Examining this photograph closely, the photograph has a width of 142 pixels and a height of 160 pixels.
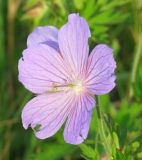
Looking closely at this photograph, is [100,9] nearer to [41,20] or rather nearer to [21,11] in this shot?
[41,20]

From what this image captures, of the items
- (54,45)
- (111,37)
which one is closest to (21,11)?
(111,37)

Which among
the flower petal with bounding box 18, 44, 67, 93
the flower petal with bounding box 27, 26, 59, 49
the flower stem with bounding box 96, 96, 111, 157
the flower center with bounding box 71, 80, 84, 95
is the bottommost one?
the flower stem with bounding box 96, 96, 111, 157

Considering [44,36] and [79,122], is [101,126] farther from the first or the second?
[44,36]

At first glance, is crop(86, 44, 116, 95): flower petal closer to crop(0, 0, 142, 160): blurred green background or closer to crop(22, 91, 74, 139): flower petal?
crop(22, 91, 74, 139): flower petal

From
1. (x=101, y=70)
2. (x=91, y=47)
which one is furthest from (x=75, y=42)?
(x=91, y=47)

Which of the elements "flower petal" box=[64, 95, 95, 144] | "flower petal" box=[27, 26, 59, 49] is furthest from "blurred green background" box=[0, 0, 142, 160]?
"flower petal" box=[64, 95, 95, 144]

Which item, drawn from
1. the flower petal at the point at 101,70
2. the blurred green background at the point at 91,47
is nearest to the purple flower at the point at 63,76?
the flower petal at the point at 101,70
